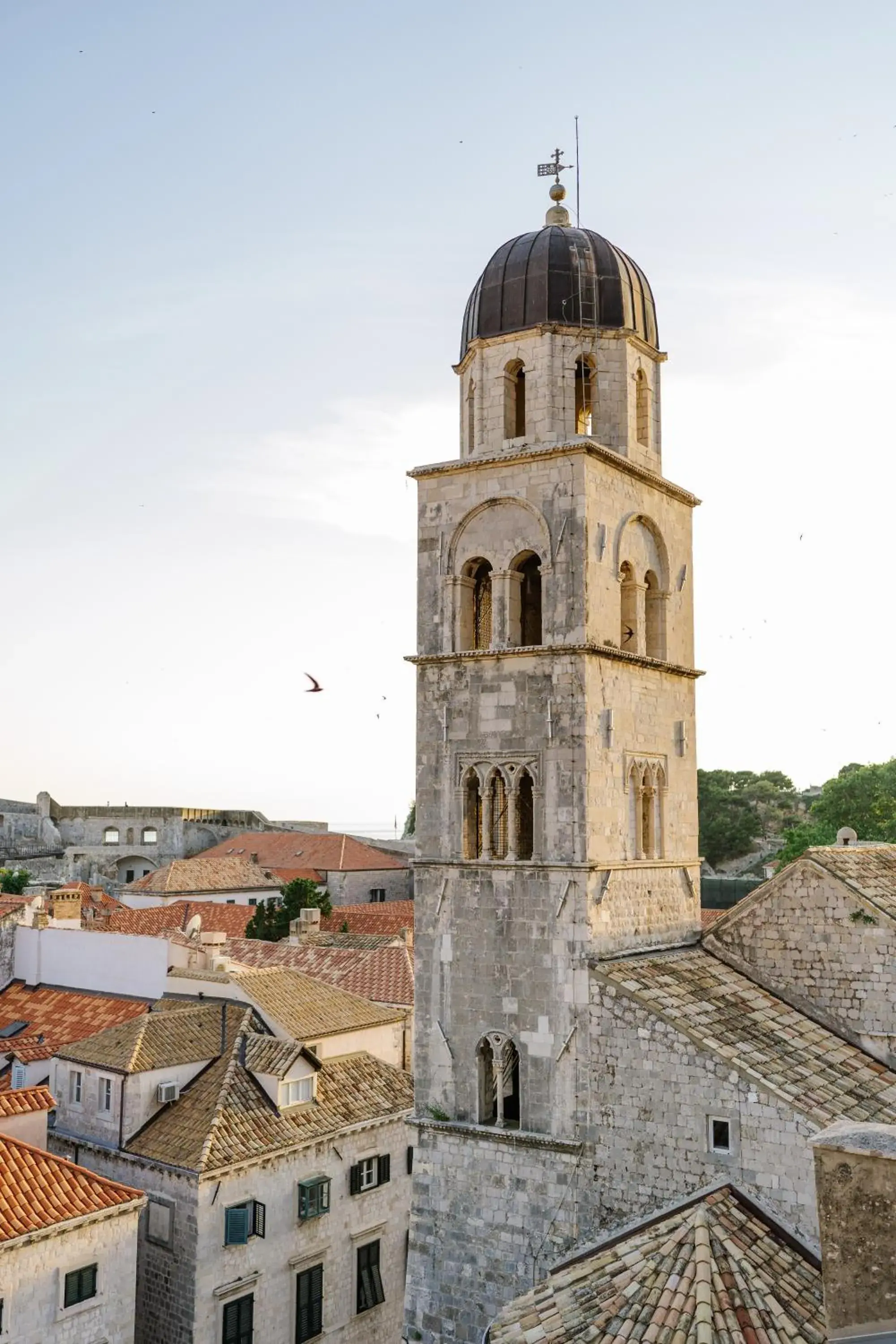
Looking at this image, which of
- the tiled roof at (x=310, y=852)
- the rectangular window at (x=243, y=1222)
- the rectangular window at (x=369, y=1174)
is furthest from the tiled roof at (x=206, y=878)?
the rectangular window at (x=243, y=1222)

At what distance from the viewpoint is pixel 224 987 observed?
94.3 ft

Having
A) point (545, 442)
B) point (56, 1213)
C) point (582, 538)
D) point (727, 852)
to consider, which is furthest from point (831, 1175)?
point (727, 852)

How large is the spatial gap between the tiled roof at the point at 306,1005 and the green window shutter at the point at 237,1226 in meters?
4.54

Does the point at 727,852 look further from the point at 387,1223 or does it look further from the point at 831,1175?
the point at 831,1175

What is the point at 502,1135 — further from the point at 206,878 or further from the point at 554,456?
the point at 206,878

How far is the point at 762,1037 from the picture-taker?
16688 mm

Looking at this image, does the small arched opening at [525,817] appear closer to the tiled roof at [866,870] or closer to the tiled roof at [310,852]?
the tiled roof at [866,870]

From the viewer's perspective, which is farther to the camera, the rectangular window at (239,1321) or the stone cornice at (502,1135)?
the rectangular window at (239,1321)

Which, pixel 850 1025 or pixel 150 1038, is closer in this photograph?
pixel 850 1025

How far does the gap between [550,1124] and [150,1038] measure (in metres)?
11.1

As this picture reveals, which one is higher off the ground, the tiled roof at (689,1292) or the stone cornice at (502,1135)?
the stone cornice at (502,1135)

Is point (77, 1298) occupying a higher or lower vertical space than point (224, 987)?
lower

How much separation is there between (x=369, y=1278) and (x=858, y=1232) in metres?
18.2

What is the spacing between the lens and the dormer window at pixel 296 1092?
24531mm
